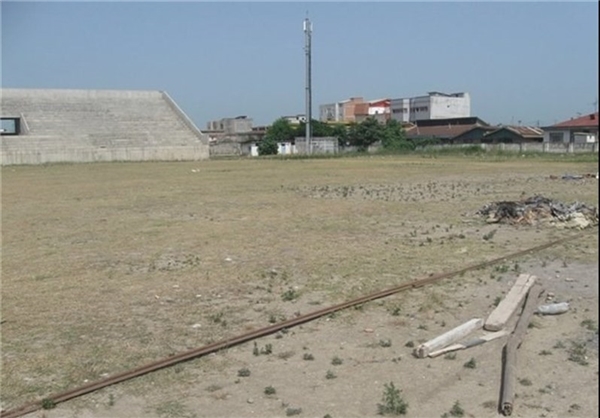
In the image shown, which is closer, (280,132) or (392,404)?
(392,404)

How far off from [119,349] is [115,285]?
237 centimetres

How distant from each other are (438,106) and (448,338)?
294 feet

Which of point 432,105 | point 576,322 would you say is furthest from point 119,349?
point 432,105

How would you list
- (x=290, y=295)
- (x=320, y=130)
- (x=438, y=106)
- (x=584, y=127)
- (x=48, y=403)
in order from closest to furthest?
1. (x=584, y=127)
2. (x=48, y=403)
3. (x=290, y=295)
4. (x=320, y=130)
5. (x=438, y=106)

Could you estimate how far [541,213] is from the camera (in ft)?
36.8

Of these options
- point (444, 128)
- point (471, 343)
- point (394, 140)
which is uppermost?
point (444, 128)

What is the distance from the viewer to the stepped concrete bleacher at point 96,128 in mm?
46406

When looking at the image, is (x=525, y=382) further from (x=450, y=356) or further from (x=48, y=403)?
(x=48, y=403)

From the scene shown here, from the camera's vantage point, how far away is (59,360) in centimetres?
459

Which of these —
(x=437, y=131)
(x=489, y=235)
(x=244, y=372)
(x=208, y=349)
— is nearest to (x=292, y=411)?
(x=244, y=372)

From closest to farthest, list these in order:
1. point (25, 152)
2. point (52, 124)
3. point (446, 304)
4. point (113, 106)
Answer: point (446, 304) < point (25, 152) < point (52, 124) < point (113, 106)

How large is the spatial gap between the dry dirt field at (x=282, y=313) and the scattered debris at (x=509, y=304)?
19 cm

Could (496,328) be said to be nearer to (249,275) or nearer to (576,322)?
(576,322)

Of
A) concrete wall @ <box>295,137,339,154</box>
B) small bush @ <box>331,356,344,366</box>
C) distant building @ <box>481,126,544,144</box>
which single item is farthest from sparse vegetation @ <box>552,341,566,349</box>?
concrete wall @ <box>295,137,339,154</box>
